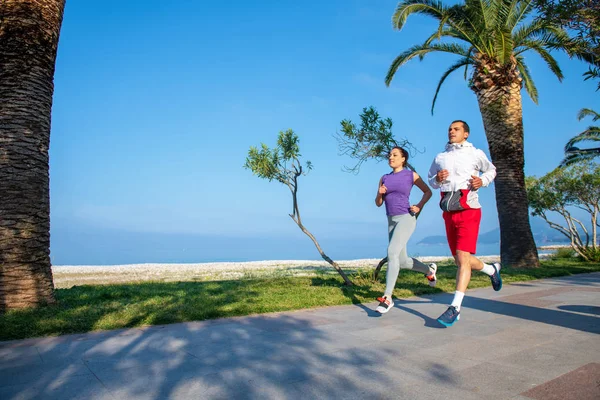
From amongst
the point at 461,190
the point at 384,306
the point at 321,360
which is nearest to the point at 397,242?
the point at 384,306

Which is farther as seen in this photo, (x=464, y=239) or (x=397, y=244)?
(x=397, y=244)

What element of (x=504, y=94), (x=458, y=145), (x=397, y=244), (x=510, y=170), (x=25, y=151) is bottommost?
(x=397, y=244)

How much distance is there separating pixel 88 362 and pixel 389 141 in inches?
338

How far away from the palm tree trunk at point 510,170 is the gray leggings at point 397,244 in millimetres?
9437

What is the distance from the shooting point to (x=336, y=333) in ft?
15.3

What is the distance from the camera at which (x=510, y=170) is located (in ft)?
47.2

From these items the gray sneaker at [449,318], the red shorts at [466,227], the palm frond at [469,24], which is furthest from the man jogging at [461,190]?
the palm frond at [469,24]

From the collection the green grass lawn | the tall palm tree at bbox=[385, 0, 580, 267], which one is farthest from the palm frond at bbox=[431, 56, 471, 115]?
the green grass lawn

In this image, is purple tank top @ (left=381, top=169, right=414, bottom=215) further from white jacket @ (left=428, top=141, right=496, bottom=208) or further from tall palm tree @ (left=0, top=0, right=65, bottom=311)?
tall palm tree @ (left=0, top=0, right=65, bottom=311)

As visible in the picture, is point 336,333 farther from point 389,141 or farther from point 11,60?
point 389,141

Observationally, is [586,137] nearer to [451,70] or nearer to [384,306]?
[451,70]

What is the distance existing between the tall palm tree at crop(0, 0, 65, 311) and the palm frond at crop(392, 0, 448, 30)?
11.6 m

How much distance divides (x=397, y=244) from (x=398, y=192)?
0.71 metres

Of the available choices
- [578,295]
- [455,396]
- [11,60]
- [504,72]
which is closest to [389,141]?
[578,295]
